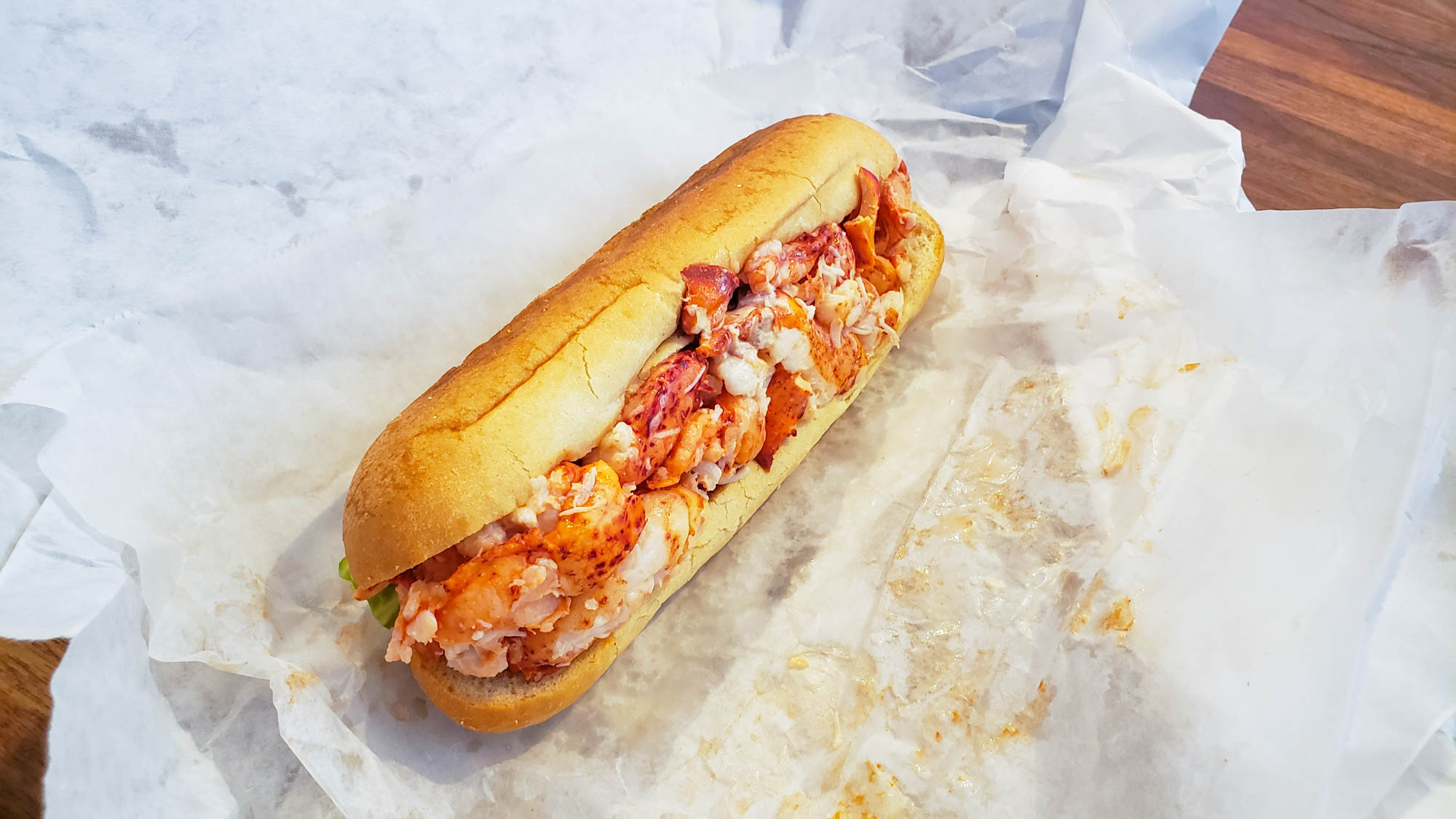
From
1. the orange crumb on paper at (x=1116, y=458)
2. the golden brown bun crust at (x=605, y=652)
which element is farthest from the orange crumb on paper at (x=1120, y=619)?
the golden brown bun crust at (x=605, y=652)

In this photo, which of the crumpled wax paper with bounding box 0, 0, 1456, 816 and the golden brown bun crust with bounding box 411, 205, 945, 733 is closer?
the crumpled wax paper with bounding box 0, 0, 1456, 816

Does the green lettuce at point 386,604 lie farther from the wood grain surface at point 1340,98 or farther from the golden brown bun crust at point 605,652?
the wood grain surface at point 1340,98

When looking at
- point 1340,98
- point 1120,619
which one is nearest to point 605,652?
point 1120,619

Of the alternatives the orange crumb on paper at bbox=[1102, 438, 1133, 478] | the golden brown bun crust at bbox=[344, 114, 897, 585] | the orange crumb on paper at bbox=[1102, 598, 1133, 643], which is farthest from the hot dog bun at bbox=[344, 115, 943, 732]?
the orange crumb on paper at bbox=[1102, 598, 1133, 643]

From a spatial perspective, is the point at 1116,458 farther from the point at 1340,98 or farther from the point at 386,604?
the point at 1340,98

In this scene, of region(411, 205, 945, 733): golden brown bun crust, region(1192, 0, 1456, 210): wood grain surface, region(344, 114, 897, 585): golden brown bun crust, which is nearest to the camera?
region(344, 114, 897, 585): golden brown bun crust


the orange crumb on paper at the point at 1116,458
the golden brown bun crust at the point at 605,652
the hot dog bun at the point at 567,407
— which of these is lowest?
the golden brown bun crust at the point at 605,652

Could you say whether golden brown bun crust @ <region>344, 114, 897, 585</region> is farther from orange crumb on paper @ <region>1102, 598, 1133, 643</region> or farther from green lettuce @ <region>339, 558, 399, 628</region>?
orange crumb on paper @ <region>1102, 598, 1133, 643</region>
